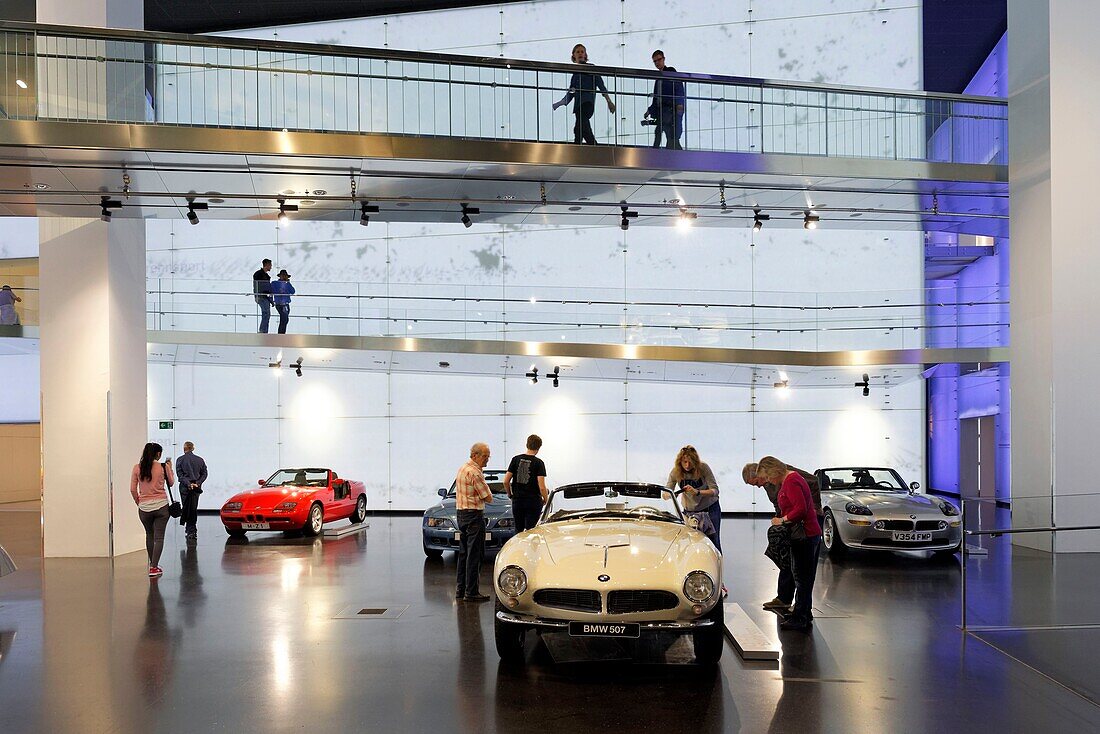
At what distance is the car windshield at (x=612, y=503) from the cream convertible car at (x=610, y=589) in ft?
3.60

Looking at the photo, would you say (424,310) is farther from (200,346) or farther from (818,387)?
(818,387)

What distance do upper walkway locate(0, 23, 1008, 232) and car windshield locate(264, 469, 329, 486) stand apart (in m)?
4.74

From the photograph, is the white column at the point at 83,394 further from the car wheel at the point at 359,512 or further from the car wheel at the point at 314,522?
the car wheel at the point at 359,512

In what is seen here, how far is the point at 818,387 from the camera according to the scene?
22.0 m

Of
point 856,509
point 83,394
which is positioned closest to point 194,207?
point 83,394

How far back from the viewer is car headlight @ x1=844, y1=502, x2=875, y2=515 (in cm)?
1184

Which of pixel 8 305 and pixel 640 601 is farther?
pixel 8 305

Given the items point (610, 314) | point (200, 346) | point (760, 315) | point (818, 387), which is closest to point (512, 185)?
point (610, 314)

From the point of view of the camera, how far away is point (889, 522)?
11.7 metres

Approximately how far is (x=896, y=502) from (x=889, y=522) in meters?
0.51

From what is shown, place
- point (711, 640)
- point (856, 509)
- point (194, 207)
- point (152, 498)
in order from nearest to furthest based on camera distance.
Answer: point (711, 640)
point (152, 498)
point (856, 509)
point (194, 207)

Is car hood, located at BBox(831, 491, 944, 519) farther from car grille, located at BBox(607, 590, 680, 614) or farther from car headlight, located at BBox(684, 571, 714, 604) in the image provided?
car grille, located at BBox(607, 590, 680, 614)

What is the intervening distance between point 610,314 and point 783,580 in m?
10.7

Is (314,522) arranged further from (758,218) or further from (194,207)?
(758,218)
